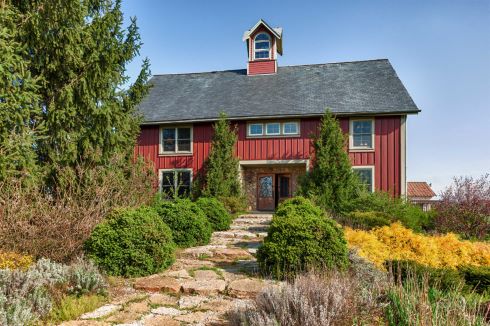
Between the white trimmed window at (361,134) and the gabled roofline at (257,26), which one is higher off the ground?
the gabled roofline at (257,26)

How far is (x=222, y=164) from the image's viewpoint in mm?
14992

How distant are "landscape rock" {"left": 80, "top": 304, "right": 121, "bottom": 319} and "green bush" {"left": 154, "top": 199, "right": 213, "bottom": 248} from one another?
13.2 feet

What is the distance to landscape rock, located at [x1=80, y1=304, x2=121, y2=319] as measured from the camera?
3855mm

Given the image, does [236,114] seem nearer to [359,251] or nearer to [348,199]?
[348,199]

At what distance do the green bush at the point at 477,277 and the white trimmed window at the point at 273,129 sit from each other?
10.2 m

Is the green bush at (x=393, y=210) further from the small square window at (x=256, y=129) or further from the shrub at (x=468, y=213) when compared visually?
the small square window at (x=256, y=129)

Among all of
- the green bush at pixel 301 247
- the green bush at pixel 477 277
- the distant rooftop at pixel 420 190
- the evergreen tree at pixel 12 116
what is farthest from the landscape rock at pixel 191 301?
the distant rooftop at pixel 420 190

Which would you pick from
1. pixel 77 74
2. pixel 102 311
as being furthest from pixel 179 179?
pixel 102 311

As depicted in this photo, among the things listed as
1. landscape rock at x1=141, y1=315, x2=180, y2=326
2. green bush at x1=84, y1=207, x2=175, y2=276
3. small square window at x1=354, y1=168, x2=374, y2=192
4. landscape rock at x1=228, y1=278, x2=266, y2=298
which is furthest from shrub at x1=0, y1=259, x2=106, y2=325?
small square window at x1=354, y1=168, x2=374, y2=192

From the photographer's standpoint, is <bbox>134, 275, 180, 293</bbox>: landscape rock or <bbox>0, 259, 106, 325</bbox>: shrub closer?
<bbox>0, 259, 106, 325</bbox>: shrub

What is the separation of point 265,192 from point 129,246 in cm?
1135

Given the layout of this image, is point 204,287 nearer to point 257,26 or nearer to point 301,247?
point 301,247

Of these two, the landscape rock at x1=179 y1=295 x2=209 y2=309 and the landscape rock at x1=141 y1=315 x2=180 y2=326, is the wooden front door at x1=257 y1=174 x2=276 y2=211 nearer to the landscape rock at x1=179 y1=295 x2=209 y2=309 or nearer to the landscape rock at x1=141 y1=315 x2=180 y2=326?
the landscape rock at x1=179 y1=295 x2=209 y2=309

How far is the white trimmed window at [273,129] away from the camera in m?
15.4
